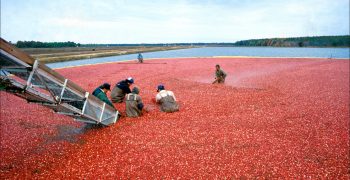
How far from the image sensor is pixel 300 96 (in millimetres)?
18094

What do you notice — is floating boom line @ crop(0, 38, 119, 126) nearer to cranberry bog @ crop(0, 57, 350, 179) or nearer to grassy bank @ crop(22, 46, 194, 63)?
cranberry bog @ crop(0, 57, 350, 179)

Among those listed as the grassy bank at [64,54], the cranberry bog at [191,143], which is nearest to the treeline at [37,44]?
the grassy bank at [64,54]

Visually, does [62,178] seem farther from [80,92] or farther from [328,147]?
[328,147]

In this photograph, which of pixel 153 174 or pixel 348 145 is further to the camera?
pixel 348 145

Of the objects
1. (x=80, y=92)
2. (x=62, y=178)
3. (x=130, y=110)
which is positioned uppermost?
(x=80, y=92)

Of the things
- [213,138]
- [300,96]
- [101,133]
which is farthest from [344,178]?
[300,96]

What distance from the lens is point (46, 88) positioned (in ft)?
27.7

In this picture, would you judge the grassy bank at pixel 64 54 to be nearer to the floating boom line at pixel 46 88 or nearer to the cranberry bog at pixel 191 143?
the cranberry bog at pixel 191 143

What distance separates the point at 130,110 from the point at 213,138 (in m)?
4.47

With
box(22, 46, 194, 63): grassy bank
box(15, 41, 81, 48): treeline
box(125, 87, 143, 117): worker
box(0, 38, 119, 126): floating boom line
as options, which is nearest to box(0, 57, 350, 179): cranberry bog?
box(125, 87, 143, 117): worker

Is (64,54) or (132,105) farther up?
(64,54)

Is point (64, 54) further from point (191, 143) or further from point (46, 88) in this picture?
point (191, 143)

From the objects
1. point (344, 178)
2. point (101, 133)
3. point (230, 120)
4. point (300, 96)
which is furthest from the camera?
point (300, 96)

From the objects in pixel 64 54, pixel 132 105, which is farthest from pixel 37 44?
pixel 132 105
